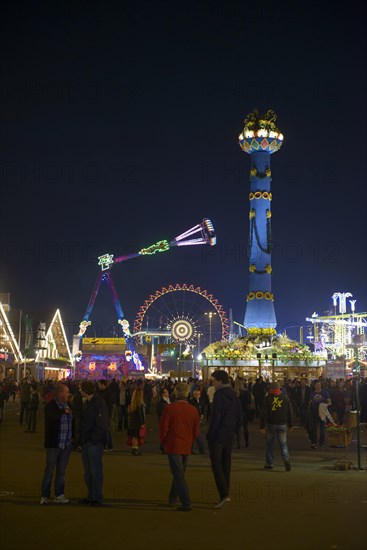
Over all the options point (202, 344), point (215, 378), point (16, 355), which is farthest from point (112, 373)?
point (215, 378)

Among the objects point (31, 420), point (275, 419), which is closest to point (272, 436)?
point (275, 419)

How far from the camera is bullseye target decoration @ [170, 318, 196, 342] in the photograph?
72.6m

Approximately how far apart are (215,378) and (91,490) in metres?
2.12

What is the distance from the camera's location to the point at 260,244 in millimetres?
52594

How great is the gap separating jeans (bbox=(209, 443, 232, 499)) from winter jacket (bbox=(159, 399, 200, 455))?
0.42 meters

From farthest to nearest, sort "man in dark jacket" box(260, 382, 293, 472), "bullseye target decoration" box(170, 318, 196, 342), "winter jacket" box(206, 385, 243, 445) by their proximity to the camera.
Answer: "bullseye target decoration" box(170, 318, 196, 342) < "man in dark jacket" box(260, 382, 293, 472) < "winter jacket" box(206, 385, 243, 445)

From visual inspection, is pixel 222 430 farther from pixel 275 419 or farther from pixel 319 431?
pixel 319 431

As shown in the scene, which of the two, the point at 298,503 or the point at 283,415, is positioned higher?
the point at 283,415

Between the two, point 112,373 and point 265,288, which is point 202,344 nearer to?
point 112,373

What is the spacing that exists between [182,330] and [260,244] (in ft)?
72.5

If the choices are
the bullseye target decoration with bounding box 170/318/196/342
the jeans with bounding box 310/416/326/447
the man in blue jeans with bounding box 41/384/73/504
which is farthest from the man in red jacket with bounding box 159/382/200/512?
the bullseye target decoration with bounding box 170/318/196/342

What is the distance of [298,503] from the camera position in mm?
9648

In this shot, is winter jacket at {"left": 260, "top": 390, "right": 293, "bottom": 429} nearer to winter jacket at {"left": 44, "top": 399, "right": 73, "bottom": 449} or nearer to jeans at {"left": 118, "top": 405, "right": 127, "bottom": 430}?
winter jacket at {"left": 44, "top": 399, "right": 73, "bottom": 449}

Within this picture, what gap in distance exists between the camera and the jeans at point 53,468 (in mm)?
9602
